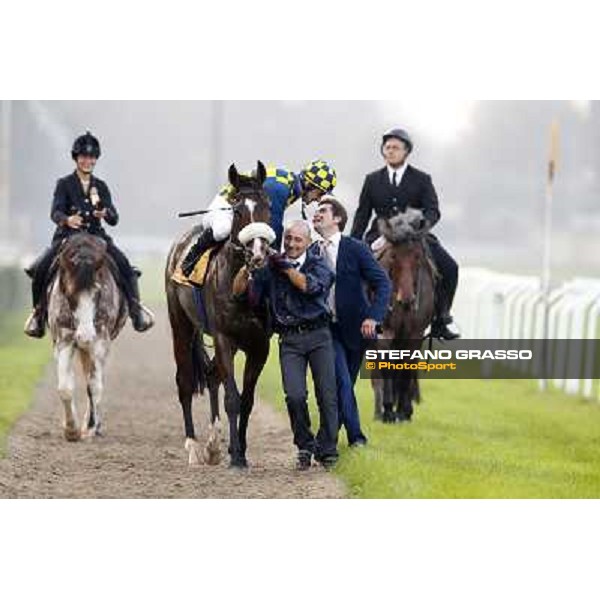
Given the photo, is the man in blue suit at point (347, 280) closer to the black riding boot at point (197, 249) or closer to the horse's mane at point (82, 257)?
the black riding boot at point (197, 249)

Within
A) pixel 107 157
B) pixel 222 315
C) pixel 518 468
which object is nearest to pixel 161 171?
pixel 107 157

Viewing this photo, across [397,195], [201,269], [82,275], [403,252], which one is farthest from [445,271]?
[82,275]

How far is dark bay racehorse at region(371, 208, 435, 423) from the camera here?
1122 cm

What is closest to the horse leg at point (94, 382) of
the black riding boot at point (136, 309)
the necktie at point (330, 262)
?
the black riding boot at point (136, 309)

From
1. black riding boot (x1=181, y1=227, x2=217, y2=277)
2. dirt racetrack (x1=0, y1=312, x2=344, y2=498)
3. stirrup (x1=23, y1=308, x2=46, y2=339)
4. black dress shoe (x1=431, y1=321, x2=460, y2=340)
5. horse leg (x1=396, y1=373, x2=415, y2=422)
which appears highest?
black riding boot (x1=181, y1=227, x2=217, y2=277)

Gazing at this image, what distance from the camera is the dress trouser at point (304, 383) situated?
33.9ft

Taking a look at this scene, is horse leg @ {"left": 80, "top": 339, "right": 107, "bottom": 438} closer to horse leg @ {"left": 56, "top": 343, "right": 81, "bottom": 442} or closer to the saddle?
horse leg @ {"left": 56, "top": 343, "right": 81, "bottom": 442}

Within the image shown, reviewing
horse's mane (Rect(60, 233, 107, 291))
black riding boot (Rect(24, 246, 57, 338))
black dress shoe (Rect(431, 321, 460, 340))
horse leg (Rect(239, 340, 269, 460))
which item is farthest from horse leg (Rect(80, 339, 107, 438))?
black dress shoe (Rect(431, 321, 460, 340))

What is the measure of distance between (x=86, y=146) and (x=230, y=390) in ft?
6.05

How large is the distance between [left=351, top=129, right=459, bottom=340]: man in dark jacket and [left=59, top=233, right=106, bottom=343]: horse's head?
1809 millimetres

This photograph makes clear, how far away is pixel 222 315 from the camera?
1045 cm

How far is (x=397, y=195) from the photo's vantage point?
11.4m

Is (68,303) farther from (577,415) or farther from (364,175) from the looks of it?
(577,415)

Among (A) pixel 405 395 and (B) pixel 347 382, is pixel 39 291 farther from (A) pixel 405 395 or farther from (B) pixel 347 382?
(A) pixel 405 395
